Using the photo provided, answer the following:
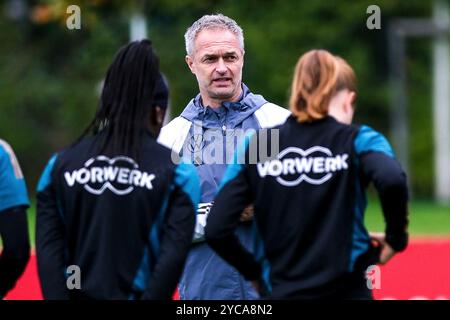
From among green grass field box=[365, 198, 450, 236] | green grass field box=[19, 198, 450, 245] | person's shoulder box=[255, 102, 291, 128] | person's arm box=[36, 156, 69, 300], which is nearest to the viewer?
person's arm box=[36, 156, 69, 300]

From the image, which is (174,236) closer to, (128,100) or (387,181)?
(128,100)

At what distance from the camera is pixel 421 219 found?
21844 millimetres

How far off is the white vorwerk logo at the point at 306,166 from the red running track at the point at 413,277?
3.63m

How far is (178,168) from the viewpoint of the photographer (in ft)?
15.7

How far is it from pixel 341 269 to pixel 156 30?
27.1 metres

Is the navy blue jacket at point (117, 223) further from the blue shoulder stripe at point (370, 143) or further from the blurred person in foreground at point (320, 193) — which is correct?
the blue shoulder stripe at point (370, 143)

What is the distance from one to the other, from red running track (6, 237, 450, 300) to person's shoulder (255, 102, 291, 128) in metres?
2.56

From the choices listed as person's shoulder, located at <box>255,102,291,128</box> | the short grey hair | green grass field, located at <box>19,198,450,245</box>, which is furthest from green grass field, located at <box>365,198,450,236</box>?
person's shoulder, located at <box>255,102,291,128</box>

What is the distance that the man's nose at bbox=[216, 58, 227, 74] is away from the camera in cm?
613

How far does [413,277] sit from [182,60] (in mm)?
22410

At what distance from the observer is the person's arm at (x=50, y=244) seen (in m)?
4.79

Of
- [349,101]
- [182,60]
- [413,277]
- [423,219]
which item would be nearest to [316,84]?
[349,101]

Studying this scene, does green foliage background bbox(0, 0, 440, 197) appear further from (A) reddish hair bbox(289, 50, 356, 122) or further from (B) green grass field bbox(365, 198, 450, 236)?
(A) reddish hair bbox(289, 50, 356, 122)
